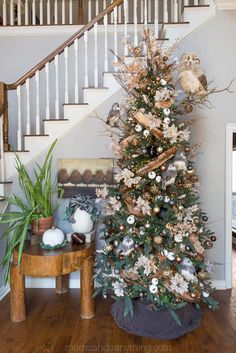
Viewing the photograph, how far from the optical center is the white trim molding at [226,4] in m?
3.04

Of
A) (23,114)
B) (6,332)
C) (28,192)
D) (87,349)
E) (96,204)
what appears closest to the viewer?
(87,349)

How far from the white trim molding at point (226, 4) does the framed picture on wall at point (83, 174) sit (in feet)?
6.67

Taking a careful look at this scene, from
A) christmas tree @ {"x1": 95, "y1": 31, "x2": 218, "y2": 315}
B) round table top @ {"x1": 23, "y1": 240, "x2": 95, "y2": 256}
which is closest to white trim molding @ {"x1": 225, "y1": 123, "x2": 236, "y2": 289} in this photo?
christmas tree @ {"x1": 95, "y1": 31, "x2": 218, "y2": 315}

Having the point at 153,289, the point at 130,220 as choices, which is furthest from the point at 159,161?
the point at 153,289

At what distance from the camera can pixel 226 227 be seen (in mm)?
3178

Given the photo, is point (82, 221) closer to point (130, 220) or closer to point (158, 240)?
point (130, 220)

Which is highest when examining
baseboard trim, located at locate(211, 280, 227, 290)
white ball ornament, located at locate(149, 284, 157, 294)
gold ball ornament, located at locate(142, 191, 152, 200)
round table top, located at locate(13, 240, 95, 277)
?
gold ball ornament, located at locate(142, 191, 152, 200)

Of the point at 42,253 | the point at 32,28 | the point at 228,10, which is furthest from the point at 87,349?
the point at 32,28

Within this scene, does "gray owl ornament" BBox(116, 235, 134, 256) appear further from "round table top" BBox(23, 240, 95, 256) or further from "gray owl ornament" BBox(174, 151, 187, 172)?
"gray owl ornament" BBox(174, 151, 187, 172)

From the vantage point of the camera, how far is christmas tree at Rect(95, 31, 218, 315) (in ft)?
7.18

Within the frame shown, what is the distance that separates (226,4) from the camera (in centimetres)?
306

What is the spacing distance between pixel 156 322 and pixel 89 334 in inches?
21.5

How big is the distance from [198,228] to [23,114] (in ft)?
9.57

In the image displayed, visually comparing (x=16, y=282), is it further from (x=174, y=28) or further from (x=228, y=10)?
(x=228, y=10)
